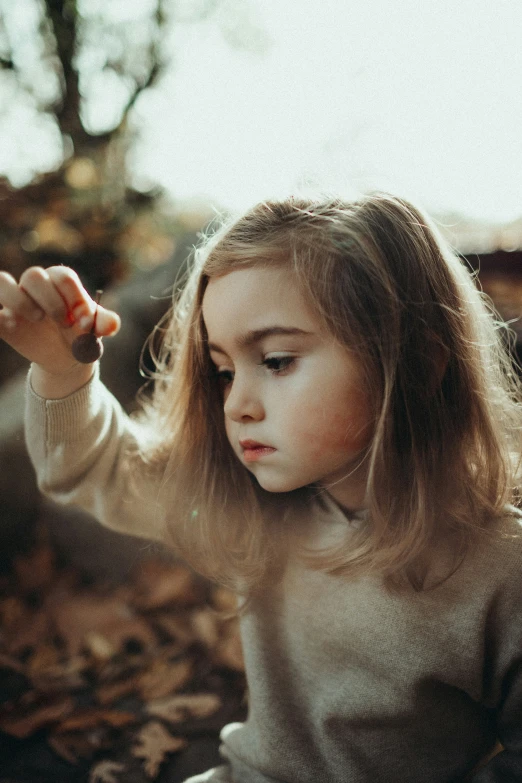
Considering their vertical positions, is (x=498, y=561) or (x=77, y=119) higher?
(x=77, y=119)

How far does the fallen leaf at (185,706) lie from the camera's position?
Result: 147cm

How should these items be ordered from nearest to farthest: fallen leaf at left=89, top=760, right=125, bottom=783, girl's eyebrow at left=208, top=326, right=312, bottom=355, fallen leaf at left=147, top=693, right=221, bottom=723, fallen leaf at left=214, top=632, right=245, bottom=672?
girl's eyebrow at left=208, top=326, right=312, bottom=355 → fallen leaf at left=89, top=760, right=125, bottom=783 → fallen leaf at left=147, top=693, right=221, bottom=723 → fallen leaf at left=214, top=632, right=245, bottom=672

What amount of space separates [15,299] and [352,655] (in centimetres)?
78

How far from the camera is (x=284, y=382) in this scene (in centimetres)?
89

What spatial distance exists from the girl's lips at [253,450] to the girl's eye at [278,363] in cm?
12

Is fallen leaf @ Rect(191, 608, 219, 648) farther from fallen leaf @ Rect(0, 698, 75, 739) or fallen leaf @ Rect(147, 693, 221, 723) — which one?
fallen leaf @ Rect(0, 698, 75, 739)

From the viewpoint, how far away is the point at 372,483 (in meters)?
0.94

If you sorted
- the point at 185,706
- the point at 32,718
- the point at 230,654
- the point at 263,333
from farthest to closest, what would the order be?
1. the point at 230,654
2. the point at 185,706
3. the point at 32,718
4. the point at 263,333

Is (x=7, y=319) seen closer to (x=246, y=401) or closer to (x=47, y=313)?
Answer: (x=47, y=313)

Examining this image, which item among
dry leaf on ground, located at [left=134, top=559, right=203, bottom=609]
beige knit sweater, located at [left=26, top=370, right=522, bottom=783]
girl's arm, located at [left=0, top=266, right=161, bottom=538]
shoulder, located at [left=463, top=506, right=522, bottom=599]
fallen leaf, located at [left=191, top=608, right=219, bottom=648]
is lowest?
fallen leaf, located at [left=191, top=608, right=219, bottom=648]

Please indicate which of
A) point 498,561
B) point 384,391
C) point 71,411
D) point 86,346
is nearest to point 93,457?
point 71,411

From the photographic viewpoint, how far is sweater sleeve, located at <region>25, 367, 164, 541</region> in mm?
1049

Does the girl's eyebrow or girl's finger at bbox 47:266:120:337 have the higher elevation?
girl's finger at bbox 47:266:120:337

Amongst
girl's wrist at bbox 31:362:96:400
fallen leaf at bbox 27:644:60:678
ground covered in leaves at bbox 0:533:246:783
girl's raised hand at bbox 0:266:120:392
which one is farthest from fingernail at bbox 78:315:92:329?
fallen leaf at bbox 27:644:60:678
